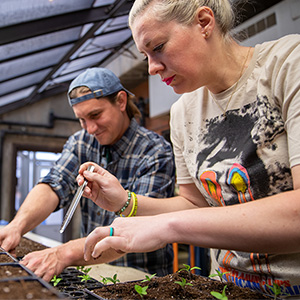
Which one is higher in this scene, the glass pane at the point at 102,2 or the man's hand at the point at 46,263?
the glass pane at the point at 102,2

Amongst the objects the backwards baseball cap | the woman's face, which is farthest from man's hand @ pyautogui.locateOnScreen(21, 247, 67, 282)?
the backwards baseball cap

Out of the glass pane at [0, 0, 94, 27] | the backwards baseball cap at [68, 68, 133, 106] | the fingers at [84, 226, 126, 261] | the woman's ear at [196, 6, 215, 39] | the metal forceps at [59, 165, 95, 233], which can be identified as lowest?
the fingers at [84, 226, 126, 261]

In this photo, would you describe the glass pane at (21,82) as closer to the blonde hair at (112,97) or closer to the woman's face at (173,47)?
the blonde hair at (112,97)

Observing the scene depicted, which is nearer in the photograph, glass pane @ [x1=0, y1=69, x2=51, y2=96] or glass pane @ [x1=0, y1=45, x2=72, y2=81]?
glass pane @ [x1=0, y1=45, x2=72, y2=81]

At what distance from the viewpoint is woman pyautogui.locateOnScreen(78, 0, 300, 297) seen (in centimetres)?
67

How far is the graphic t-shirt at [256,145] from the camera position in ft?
2.70

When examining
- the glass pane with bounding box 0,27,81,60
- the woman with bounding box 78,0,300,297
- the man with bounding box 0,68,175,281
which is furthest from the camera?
the glass pane with bounding box 0,27,81,60

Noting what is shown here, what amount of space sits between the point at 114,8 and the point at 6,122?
3747mm

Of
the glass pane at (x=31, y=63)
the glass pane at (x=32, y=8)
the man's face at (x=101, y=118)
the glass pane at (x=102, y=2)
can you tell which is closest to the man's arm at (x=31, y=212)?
the man's face at (x=101, y=118)

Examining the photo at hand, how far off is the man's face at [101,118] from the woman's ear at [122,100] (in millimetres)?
17

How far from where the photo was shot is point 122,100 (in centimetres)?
178

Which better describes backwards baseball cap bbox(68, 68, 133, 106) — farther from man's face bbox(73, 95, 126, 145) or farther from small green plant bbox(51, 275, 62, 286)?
small green plant bbox(51, 275, 62, 286)

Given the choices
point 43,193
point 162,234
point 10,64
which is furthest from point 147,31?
A: point 10,64

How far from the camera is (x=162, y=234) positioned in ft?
2.29
